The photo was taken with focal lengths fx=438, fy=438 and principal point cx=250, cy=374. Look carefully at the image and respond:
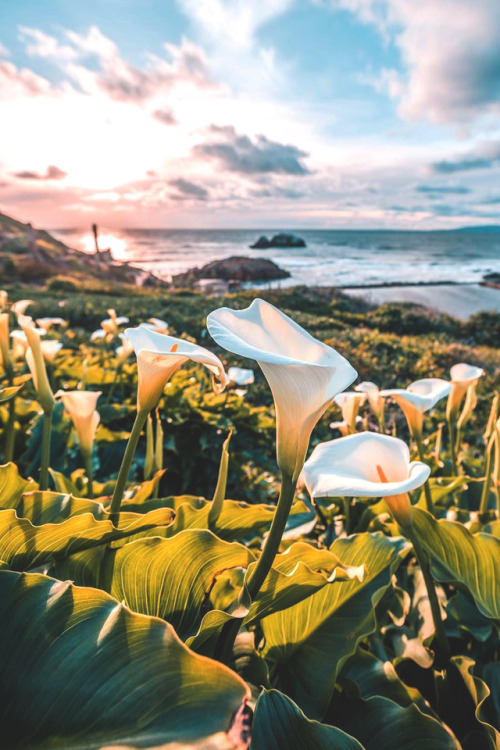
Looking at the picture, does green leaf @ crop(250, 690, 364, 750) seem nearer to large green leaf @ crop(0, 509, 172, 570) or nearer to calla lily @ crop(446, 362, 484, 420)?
large green leaf @ crop(0, 509, 172, 570)

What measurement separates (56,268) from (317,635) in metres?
24.0

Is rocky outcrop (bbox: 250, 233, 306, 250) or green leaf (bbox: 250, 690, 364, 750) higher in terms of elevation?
rocky outcrop (bbox: 250, 233, 306, 250)

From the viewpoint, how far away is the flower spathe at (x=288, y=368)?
0.62 metres

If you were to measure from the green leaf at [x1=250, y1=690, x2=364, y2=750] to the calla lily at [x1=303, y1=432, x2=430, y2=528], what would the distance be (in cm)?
33

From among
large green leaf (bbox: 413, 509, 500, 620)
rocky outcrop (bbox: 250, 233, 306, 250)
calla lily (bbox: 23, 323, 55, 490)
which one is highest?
rocky outcrop (bbox: 250, 233, 306, 250)

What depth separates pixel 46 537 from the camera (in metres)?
0.81

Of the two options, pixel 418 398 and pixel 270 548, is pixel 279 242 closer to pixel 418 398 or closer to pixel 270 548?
pixel 418 398

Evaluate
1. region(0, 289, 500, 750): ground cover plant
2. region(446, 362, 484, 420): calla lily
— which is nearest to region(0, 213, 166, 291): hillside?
region(446, 362, 484, 420): calla lily

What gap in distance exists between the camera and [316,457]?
31.1 inches

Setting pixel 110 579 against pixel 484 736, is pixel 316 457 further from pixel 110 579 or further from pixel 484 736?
pixel 484 736

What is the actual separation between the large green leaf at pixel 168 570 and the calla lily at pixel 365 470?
235 millimetres

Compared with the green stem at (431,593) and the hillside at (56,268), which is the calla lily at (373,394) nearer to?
the green stem at (431,593)

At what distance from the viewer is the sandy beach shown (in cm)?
1650

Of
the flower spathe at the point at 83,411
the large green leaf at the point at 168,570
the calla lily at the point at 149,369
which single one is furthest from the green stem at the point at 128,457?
the flower spathe at the point at 83,411
